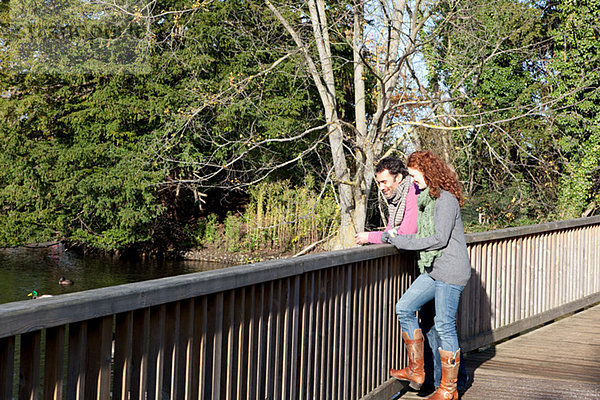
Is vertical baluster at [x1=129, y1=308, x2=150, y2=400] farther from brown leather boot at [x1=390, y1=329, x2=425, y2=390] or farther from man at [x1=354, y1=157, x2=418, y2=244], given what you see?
brown leather boot at [x1=390, y1=329, x2=425, y2=390]

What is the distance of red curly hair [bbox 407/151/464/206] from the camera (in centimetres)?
456

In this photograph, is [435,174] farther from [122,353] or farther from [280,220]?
[280,220]

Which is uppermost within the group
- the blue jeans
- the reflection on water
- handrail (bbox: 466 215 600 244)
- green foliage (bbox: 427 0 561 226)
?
green foliage (bbox: 427 0 561 226)

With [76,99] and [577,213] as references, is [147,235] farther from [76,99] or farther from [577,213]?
[577,213]

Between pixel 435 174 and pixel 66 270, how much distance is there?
74.2 ft

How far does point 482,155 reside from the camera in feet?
76.7

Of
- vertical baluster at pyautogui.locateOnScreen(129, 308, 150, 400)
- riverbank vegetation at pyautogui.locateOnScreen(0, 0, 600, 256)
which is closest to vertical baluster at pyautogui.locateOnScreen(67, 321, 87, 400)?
vertical baluster at pyautogui.locateOnScreen(129, 308, 150, 400)

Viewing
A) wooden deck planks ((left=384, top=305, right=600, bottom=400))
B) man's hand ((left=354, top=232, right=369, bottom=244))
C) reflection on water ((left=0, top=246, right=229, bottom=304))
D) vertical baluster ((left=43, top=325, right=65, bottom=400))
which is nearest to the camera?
vertical baluster ((left=43, top=325, right=65, bottom=400))

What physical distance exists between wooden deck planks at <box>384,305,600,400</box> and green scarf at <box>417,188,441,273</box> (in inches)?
44.7

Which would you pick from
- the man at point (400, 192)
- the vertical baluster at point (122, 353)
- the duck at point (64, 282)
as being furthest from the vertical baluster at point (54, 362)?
the duck at point (64, 282)

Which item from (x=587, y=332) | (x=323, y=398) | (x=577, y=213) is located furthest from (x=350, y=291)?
(x=577, y=213)

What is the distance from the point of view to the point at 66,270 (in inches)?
993

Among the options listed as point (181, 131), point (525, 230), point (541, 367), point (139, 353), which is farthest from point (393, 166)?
point (181, 131)

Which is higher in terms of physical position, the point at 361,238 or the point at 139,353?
the point at 361,238
